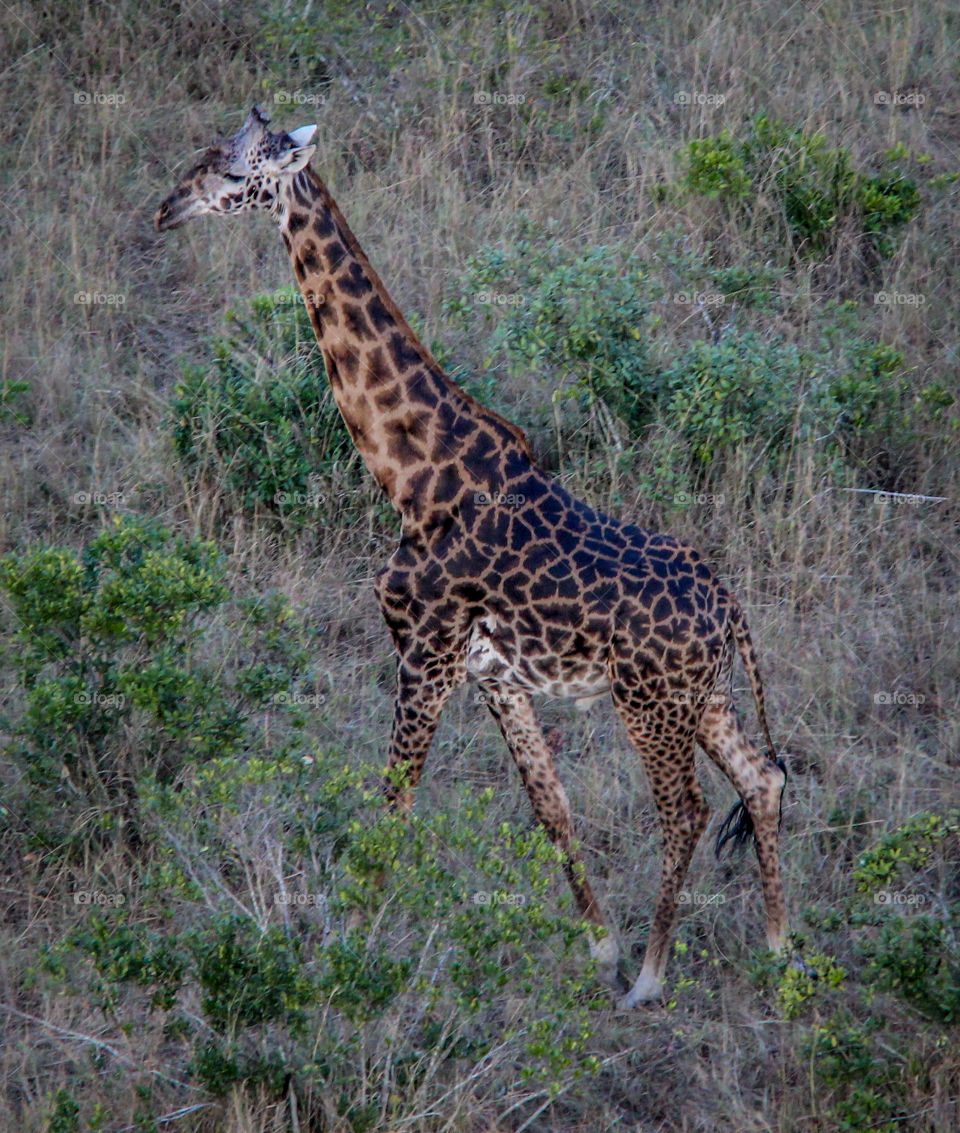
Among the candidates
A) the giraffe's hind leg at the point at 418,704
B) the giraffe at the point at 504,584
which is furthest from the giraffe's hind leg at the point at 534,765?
the giraffe's hind leg at the point at 418,704

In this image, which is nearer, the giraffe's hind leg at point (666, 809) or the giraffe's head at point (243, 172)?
the giraffe's hind leg at point (666, 809)

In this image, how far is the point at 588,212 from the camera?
9469 millimetres

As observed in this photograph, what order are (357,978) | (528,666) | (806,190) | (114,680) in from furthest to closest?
1. (806,190)
2. (114,680)
3. (528,666)
4. (357,978)

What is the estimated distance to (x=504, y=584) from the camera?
5.63 m

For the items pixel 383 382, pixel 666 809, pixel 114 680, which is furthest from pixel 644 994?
pixel 383 382

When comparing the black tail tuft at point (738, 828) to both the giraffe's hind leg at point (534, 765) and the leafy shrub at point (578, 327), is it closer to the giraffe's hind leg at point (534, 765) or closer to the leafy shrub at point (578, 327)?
the giraffe's hind leg at point (534, 765)

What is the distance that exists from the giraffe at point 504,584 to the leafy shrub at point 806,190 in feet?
13.5

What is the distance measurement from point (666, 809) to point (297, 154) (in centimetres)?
308

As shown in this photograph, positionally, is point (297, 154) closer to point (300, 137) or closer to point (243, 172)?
point (300, 137)

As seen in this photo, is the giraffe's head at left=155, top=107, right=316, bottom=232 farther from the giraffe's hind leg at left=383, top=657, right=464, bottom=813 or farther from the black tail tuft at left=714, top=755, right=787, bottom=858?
the black tail tuft at left=714, top=755, right=787, bottom=858

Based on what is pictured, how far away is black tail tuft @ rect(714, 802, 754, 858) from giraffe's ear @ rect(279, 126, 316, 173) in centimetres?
323

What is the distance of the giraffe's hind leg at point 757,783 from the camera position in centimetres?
563

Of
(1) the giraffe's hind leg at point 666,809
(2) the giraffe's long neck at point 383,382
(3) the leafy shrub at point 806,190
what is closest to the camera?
(1) the giraffe's hind leg at point 666,809

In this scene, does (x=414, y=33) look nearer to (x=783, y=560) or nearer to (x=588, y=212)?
(x=588, y=212)
